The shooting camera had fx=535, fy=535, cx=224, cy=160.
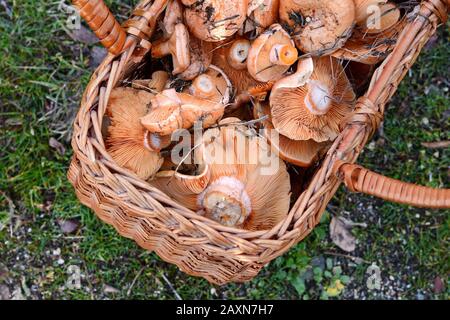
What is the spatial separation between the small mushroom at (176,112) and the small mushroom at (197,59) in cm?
12

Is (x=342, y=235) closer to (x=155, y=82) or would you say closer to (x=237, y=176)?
(x=237, y=176)

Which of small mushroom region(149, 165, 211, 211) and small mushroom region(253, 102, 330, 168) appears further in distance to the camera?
small mushroom region(253, 102, 330, 168)

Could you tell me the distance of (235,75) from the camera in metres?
2.05

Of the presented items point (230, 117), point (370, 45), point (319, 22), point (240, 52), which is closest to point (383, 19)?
point (370, 45)

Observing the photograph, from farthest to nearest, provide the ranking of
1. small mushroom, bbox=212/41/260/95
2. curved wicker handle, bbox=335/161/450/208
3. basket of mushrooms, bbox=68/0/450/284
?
1. small mushroom, bbox=212/41/260/95
2. basket of mushrooms, bbox=68/0/450/284
3. curved wicker handle, bbox=335/161/450/208

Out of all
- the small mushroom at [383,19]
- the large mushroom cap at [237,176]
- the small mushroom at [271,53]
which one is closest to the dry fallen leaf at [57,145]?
the large mushroom cap at [237,176]

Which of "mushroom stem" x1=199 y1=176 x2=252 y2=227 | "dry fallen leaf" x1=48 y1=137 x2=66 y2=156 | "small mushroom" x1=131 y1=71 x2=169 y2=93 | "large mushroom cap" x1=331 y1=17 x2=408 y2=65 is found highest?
"large mushroom cap" x1=331 y1=17 x2=408 y2=65

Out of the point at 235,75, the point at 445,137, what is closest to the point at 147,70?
the point at 235,75

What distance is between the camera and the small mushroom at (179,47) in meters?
1.85

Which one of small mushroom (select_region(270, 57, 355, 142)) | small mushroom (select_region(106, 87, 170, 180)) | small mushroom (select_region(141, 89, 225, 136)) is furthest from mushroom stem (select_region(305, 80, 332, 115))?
small mushroom (select_region(106, 87, 170, 180))

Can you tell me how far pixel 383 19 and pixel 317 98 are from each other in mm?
366

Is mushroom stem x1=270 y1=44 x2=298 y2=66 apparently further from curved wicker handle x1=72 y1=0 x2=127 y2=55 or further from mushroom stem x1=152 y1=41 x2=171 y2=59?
curved wicker handle x1=72 y1=0 x2=127 y2=55

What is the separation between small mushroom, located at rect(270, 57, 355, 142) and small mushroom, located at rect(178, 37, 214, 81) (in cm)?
28

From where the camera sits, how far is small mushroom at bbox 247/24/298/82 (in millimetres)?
1788
